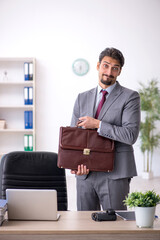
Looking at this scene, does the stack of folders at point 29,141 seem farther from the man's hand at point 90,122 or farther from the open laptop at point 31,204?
the open laptop at point 31,204

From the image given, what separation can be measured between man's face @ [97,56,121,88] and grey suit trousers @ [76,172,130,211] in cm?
61

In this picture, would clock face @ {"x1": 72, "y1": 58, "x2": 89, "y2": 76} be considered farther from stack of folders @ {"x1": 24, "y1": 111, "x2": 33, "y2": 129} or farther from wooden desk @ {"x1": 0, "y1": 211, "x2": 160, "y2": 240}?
wooden desk @ {"x1": 0, "y1": 211, "x2": 160, "y2": 240}

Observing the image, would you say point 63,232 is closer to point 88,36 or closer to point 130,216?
point 130,216

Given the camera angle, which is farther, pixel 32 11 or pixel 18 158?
pixel 32 11

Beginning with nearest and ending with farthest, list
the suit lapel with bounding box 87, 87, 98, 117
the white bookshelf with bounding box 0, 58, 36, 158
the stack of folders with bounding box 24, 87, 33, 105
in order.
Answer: the suit lapel with bounding box 87, 87, 98, 117, the stack of folders with bounding box 24, 87, 33, 105, the white bookshelf with bounding box 0, 58, 36, 158

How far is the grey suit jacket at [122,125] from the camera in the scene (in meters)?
2.23

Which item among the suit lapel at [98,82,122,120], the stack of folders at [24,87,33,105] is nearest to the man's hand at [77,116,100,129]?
the suit lapel at [98,82,122,120]

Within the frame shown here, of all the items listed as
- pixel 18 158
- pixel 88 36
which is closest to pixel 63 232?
pixel 18 158

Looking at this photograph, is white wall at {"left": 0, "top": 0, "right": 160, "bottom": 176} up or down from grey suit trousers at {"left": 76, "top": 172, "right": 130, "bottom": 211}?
up

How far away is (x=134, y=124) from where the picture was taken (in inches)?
89.9

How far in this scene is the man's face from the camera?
7.73 ft

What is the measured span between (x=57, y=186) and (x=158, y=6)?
5157 mm

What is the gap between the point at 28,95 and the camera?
632cm

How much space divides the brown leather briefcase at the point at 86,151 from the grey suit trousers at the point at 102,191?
0.10 metres
